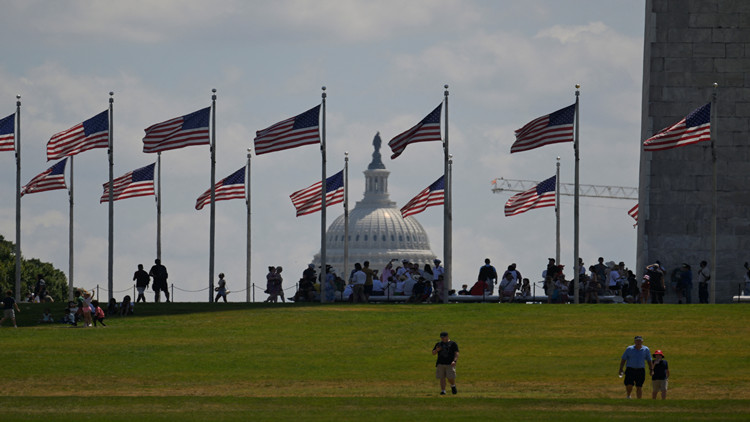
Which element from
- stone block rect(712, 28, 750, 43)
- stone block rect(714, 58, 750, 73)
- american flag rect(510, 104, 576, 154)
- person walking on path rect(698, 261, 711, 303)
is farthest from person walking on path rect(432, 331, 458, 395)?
stone block rect(712, 28, 750, 43)

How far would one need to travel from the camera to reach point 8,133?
59.3m

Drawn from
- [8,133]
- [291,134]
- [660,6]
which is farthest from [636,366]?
[8,133]

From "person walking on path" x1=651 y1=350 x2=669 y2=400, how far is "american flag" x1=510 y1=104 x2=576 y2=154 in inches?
770

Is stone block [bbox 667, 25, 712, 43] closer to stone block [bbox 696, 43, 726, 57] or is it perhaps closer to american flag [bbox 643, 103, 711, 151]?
stone block [bbox 696, 43, 726, 57]

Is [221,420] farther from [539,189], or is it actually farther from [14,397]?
[539,189]

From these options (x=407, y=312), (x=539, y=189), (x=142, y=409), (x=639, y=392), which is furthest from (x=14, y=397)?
(x=539, y=189)

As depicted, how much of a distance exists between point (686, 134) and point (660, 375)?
18.0 metres

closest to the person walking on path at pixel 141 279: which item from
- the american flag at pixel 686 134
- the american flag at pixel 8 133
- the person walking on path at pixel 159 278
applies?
the person walking on path at pixel 159 278

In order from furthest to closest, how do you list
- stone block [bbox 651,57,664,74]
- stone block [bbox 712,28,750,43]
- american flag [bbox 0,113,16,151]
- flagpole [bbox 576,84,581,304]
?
american flag [bbox 0,113,16,151], stone block [bbox 651,57,664,74], stone block [bbox 712,28,750,43], flagpole [bbox 576,84,581,304]

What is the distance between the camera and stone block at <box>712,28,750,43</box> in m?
56.1

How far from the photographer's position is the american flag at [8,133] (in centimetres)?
5859

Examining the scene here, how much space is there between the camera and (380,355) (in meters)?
38.8

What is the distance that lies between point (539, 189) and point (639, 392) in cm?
3068

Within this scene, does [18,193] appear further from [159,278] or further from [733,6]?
[733,6]
